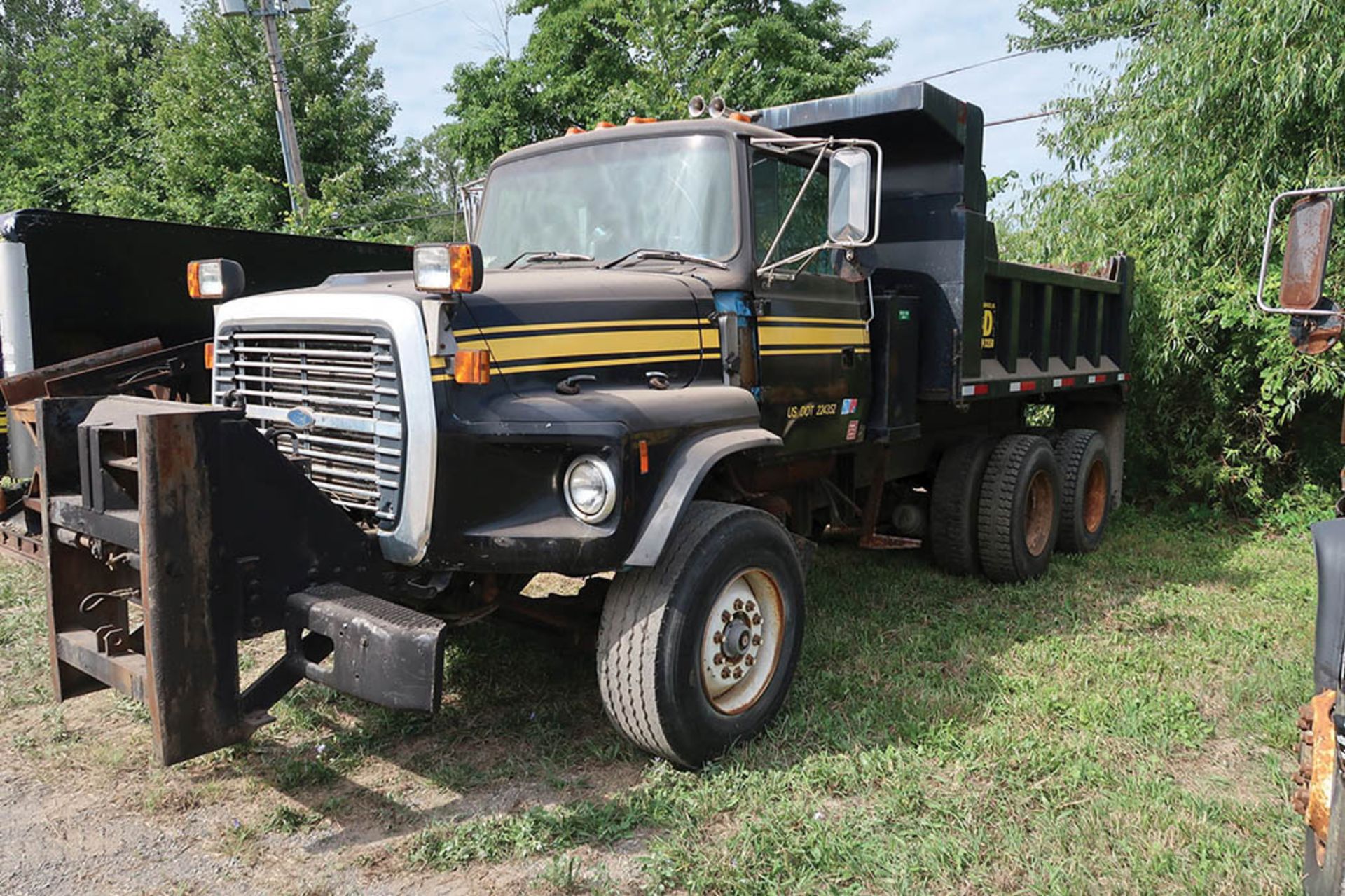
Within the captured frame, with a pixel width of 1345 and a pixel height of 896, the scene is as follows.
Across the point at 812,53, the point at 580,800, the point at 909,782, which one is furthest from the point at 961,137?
the point at 812,53

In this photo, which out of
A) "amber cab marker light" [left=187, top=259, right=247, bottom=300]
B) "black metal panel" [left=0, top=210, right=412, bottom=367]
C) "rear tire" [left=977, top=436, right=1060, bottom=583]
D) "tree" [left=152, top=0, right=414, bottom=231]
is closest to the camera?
"amber cab marker light" [left=187, top=259, right=247, bottom=300]

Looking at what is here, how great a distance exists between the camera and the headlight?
11.4ft

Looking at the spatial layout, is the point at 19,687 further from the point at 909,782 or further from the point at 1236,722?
the point at 1236,722

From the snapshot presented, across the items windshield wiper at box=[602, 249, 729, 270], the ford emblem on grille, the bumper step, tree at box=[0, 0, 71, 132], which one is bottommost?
the bumper step

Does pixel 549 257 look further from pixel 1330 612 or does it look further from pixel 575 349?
pixel 1330 612

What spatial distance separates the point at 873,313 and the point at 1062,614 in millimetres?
2117

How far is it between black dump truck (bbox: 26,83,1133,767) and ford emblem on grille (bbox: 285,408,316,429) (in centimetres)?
1

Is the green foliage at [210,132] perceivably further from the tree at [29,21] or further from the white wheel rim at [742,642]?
the tree at [29,21]

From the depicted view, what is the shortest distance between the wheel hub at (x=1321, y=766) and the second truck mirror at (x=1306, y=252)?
3.89ft

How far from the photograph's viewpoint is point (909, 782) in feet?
12.2

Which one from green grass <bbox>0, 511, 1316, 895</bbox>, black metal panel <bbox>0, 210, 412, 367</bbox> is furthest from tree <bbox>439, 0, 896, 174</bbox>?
green grass <bbox>0, 511, 1316, 895</bbox>

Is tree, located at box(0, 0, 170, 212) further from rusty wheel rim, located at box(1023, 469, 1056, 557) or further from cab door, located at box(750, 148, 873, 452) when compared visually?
rusty wheel rim, located at box(1023, 469, 1056, 557)

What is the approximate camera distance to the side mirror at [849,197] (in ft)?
14.0

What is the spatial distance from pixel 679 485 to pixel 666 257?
125cm
